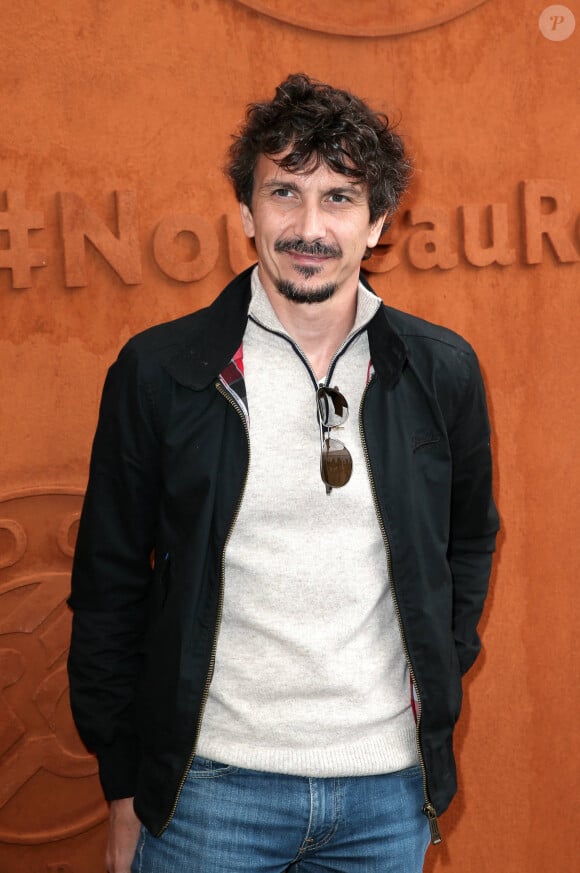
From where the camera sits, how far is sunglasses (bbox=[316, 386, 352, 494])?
4.80 ft

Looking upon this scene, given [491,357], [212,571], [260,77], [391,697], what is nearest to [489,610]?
[491,357]

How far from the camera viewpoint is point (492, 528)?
5.89 feet

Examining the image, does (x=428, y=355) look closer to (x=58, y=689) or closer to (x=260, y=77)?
(x=260, y=77)

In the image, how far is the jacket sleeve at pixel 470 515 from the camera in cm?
167

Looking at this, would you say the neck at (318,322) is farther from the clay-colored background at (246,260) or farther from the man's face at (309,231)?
the clay-colored background at (246,260)

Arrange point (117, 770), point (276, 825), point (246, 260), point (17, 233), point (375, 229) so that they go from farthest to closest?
point (246, 260)
point (17, 233)
point (375, 229)
point (117, 770)
point (276, 825)

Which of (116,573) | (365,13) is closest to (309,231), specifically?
(116,573)

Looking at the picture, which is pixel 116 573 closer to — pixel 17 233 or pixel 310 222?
pixel 310 222

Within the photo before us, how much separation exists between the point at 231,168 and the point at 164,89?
548 mm

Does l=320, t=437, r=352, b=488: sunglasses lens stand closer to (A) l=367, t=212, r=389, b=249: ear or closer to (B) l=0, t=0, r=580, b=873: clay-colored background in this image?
(A) l=367, t=212, r=389, b=249: ear

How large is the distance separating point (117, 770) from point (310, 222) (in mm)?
924

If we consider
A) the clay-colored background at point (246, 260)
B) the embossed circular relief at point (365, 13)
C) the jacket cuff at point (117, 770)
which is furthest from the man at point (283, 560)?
the embossed circular relief at point (365, 13)

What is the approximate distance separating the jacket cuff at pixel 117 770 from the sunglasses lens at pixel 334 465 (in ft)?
1.77

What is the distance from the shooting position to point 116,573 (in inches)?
59.9
